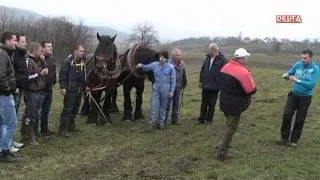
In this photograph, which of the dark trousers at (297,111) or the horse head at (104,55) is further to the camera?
the horse head at (104,55)

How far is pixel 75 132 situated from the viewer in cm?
1105

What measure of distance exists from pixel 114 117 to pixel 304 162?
6.00m

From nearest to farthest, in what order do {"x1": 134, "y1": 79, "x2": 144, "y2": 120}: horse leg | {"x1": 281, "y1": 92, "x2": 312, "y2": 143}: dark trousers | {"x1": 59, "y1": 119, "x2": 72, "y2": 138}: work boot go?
{"x1": 281, "y1": 92, "x2": 312, "y2": 143}: dark trousers → {"x1": 59, "y1": 119, "x2": 72, "y2": 138}: work boot → {"x1": 134, "y1": 79, "x2": 144, "y2": 120}: horse leg

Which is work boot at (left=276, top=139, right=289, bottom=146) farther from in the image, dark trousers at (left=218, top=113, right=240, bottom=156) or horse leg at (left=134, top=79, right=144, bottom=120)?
horse leg at (left=134, top=79, right=144, bottom=120)

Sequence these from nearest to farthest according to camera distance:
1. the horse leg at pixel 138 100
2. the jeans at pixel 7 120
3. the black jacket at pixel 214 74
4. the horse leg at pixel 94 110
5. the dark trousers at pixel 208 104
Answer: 1. the jeans at pixel 7 120
2. the horse leg at pixel 94 110
3. the black jacket at pixel 214 74
4. the dark trousers at pixel 208 104
5. the horse leg at pixel 138 100

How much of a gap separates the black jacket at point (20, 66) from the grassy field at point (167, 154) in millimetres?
1269

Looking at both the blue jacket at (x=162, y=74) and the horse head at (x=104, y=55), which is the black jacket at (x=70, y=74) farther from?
the blue jacket at (x=162, y=74)

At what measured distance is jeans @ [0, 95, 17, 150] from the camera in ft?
26.5

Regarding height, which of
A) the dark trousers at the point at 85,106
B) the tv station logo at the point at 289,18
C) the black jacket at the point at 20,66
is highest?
the tv station logo at the point at 289,18

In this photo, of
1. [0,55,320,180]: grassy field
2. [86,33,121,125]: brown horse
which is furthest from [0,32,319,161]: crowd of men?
[86,33,121,125]: brown horse

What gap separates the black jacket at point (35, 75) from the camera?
30.2 ft

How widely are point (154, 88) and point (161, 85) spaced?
0.20 m

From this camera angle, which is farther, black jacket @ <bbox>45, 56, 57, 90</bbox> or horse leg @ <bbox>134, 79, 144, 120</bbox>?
horse leg @ <bbox>134, 79, 144, 120</bbox>

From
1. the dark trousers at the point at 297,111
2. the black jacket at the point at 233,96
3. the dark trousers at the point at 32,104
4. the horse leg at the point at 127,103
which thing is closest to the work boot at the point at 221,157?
the black jacket at the point at 233,96
